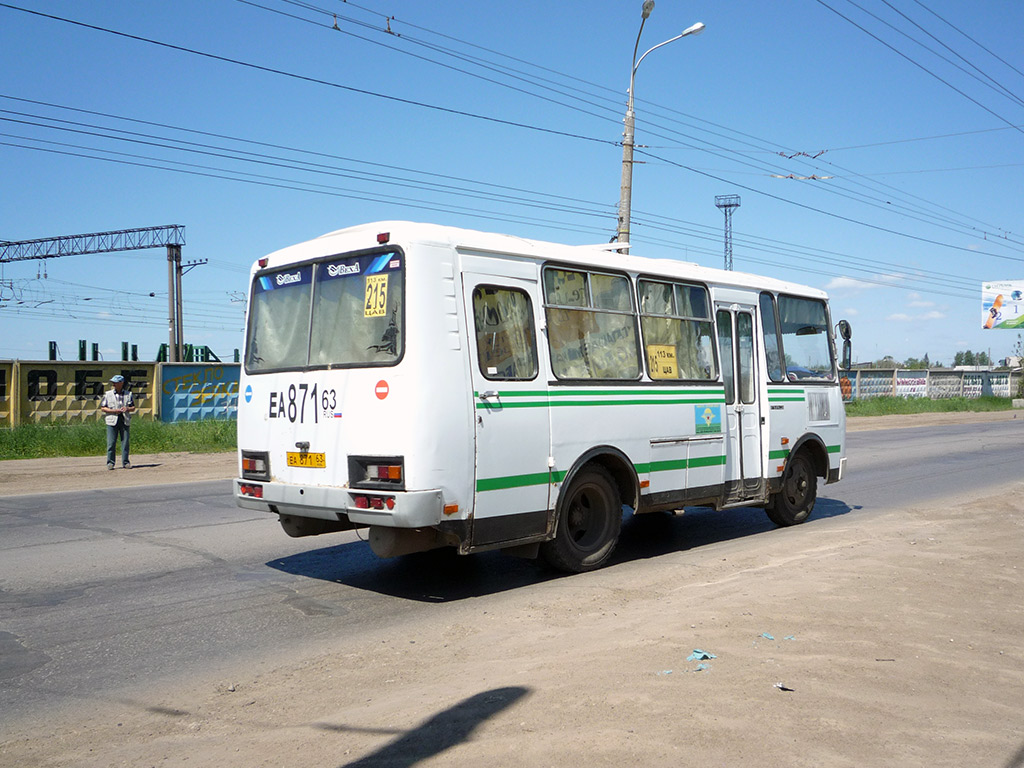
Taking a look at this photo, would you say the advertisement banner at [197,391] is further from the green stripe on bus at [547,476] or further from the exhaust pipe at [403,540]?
the exhaust pipe at [403,540]

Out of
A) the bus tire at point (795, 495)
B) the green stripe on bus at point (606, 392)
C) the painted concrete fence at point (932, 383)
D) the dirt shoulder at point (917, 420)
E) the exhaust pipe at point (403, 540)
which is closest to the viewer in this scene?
the exhaust pipe at point (403, 540)

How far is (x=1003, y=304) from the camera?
69.4m

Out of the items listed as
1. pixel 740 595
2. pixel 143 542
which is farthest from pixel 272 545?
pixel 740 595

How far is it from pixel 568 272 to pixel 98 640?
15.5 feet

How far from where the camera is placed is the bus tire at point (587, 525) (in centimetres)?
796

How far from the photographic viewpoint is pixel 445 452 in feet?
22.0

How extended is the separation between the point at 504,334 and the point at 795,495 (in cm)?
559

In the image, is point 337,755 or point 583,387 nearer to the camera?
point 337,755

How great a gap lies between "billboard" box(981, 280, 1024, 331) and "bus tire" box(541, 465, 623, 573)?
70947 millimetres

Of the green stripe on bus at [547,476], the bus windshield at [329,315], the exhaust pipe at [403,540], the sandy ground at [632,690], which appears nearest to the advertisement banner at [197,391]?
the bus windshield at [329,315]

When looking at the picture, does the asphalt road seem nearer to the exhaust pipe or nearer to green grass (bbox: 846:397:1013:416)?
the exhaust pipe

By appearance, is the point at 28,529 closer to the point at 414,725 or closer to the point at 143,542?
the point at 143,542

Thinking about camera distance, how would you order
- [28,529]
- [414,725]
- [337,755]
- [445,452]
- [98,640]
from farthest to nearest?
[28,529] < [445,452] < [98,640] < [414,725] < [337,755]

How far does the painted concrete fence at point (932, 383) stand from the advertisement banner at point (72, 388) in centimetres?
3153
